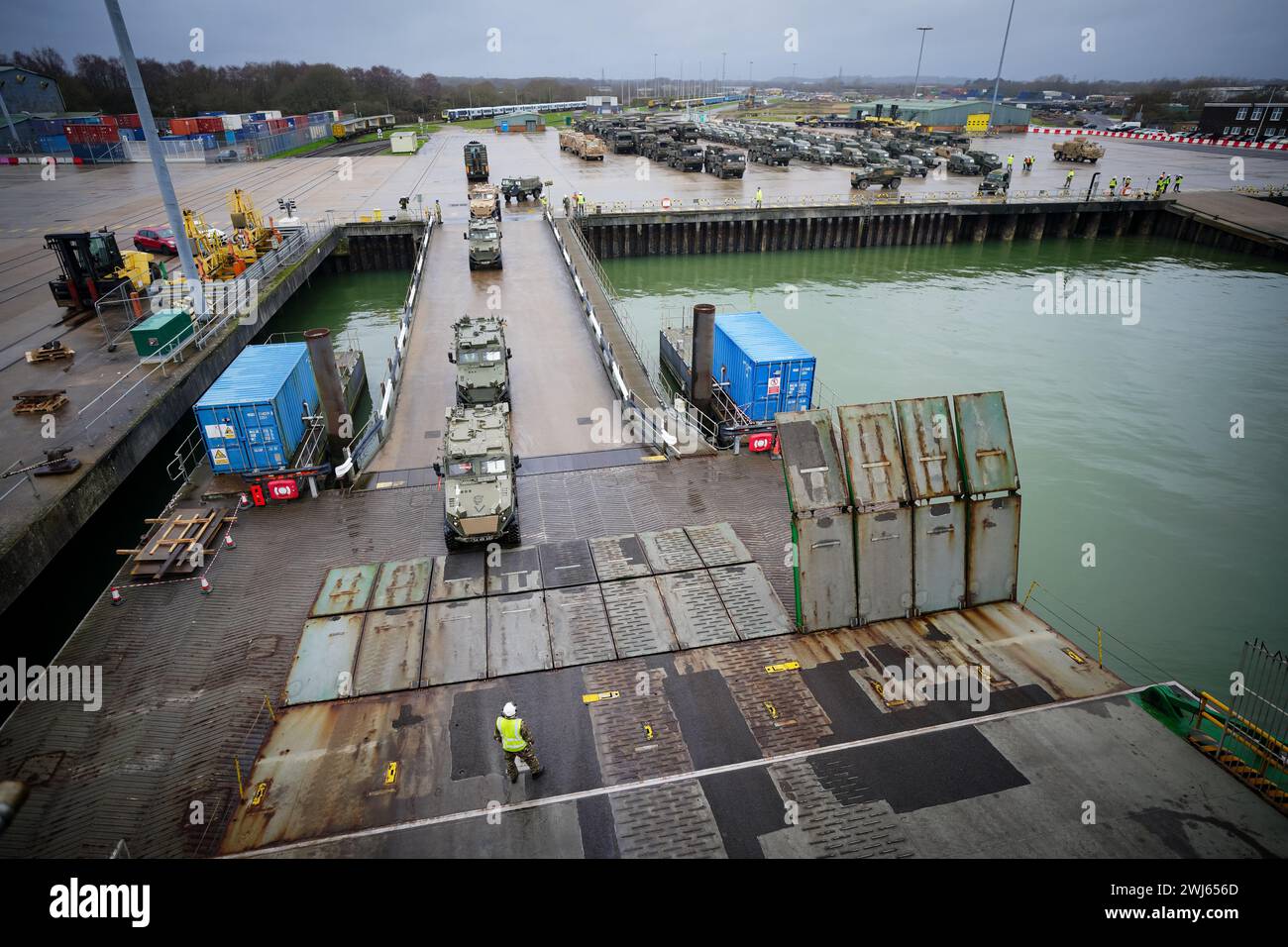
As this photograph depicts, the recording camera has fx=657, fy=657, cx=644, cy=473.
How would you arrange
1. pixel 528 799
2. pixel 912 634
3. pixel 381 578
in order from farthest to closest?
pixel 381 578 → pixel 912 634 → pixel 528 799

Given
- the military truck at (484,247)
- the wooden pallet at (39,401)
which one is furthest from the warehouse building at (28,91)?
the wooden pallet at (39,401)

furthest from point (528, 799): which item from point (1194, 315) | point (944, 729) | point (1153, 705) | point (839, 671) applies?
point (1194, 315)

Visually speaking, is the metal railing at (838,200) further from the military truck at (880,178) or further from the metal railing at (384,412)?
the metal railing at (384,412)

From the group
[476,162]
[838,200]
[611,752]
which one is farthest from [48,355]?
[838,200]

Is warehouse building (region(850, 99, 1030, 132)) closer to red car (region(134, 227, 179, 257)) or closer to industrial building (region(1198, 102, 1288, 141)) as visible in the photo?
industrial building (region(1198, 102, 1288, 141))

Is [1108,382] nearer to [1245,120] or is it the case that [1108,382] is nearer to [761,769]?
[761,769]
